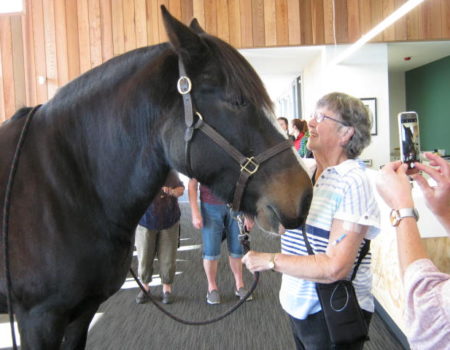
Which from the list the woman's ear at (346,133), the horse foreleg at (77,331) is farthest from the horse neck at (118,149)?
the woman's ear at (346,133)

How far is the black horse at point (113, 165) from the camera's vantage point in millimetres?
900

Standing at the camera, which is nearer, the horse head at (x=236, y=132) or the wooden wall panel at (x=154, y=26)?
the horse head at (x=236, y=132)

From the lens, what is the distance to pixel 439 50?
682 cm

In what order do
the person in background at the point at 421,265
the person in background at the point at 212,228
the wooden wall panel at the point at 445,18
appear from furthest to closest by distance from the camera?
the wooden wall panel at the point at 445,18 < the person in background at the point at 212,228 < the person in background at the point at 421,265

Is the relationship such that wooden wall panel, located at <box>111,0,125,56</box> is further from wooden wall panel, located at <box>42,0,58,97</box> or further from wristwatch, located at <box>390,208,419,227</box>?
wristwatch, located at <box>390,208,419,227</box>

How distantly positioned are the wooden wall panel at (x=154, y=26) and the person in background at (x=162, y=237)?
3.43 metres

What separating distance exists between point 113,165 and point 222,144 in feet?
1.13

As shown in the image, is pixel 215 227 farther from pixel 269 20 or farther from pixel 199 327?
pixel 269 20

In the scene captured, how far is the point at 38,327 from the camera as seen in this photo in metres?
1.00

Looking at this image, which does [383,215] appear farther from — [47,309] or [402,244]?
[47,309]

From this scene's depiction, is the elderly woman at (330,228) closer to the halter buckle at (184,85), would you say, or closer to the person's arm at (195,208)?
the halter buckle at (184,85)

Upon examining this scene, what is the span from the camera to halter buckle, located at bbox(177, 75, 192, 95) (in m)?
0.91

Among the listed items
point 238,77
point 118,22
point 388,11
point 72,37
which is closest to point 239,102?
point 238,77

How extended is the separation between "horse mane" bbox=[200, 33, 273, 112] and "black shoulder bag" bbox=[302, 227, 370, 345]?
1.47ft
